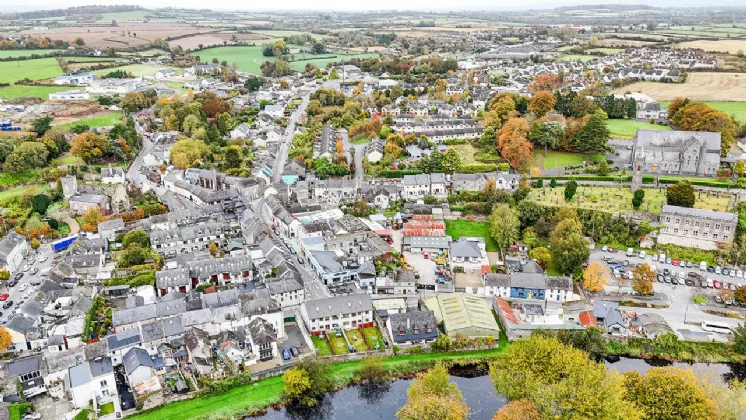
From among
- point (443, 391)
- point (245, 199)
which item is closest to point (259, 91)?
point (245, 199)

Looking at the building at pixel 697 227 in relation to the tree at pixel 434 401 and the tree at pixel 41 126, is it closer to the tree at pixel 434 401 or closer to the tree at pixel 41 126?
the tree at pixel 434 401

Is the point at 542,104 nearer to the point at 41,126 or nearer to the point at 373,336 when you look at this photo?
the point at 373,336

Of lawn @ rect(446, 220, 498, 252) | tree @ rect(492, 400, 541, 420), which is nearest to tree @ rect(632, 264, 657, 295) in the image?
lawn @ rect(446, 220, 498, 252)

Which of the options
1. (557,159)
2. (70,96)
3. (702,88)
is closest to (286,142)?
(557,159)

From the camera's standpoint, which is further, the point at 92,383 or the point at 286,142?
the point at 286,142

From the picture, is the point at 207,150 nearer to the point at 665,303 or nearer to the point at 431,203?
the point at 431,203

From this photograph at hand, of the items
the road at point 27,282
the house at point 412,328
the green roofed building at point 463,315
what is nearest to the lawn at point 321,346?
the house at point 412,328
